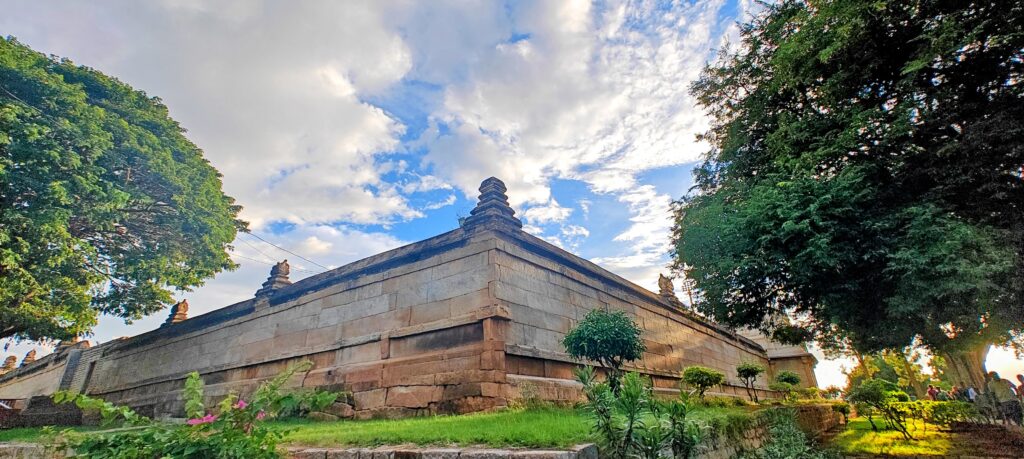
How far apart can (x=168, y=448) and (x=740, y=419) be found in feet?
23.1

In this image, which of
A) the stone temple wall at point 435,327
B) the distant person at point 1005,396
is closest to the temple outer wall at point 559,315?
the stone temple wall at point 435,327

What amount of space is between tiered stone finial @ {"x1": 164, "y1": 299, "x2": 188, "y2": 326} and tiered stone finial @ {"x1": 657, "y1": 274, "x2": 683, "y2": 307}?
16.9 m

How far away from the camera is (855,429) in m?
11.5

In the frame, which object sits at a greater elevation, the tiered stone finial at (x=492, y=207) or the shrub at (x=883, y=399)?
the tiered stone finial at (x=492, y=207)

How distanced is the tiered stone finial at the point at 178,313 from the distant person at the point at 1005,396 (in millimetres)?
23926

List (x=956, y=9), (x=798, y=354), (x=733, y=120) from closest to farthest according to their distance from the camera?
1. (x=956, y=9)
2. (x=733, y=120)
3. (x=798, y=354)

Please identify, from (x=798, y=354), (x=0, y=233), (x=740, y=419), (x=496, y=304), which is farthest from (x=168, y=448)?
(x=798, y=354)

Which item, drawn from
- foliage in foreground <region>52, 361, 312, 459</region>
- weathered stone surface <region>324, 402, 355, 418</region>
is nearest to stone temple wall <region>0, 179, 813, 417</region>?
weathered stone surface <region>324, 402, 355, 418</region>

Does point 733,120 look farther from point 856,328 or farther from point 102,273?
point 102,273

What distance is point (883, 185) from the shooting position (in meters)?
7.37

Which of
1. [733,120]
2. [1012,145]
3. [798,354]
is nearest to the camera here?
[1012,145]

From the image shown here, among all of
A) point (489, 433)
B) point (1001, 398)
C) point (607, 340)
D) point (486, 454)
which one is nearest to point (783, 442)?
point (607, 340)

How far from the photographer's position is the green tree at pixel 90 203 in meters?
8.80

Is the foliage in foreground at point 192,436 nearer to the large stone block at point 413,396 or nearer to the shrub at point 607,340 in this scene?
the large stone block at point 413,396
